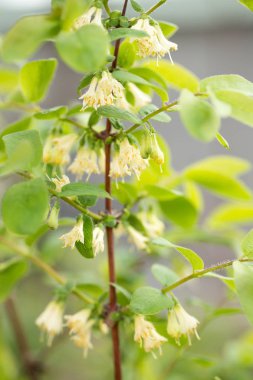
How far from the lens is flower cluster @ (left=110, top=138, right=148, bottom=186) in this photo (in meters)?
0.62

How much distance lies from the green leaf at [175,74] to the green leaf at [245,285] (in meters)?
0.27

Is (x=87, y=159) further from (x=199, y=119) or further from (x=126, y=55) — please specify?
(x=199, y=119)

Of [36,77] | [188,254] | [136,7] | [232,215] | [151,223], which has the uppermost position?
[136,7]

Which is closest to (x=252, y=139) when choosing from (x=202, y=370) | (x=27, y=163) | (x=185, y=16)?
(x=185, y=16)

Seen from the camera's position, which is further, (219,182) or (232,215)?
(232,215)

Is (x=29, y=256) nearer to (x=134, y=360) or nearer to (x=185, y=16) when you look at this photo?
(x=134, y=360)

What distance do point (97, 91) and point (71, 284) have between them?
11.9 inches

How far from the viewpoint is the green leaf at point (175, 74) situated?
2.43 ft

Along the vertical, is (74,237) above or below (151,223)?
above

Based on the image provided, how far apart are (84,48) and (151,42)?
0.46ft

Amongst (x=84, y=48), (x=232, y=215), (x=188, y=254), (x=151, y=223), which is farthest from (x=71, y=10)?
(x=232, y=215)

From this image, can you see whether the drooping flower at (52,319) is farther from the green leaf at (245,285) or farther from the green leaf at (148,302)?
the green leaf at (245,285)

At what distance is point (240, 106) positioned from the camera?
1.72ft

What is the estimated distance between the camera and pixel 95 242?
619 millimetres
